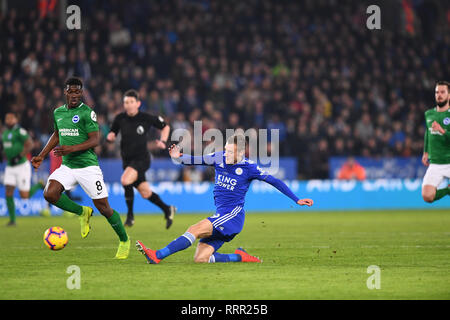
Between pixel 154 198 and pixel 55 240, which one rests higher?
pixel 55 240

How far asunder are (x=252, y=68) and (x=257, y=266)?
1759cm

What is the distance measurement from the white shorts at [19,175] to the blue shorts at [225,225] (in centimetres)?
835

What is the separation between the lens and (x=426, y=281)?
7.49 m

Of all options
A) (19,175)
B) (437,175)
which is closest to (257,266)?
(437,175)

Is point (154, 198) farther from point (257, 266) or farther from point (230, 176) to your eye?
point (257, 266)

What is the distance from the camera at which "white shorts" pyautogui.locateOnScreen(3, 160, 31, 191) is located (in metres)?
16.4

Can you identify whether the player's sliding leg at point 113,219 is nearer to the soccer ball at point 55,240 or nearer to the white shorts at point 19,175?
the soccer ball at point 55,240

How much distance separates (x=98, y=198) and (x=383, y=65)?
65.1 ft

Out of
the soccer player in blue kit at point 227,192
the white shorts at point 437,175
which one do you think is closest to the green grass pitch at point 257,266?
the soccer player in blue kit at point 227,192

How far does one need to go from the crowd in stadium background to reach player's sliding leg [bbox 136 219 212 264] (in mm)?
11591

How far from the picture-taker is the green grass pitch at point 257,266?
22.5ft

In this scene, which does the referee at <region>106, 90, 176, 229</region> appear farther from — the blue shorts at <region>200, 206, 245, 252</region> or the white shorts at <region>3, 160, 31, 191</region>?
the blue shorts at <region>200, 206, 245, 252</region>

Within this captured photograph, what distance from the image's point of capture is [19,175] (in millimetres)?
16531

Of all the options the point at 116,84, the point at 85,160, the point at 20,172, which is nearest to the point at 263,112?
the point at 116,84
